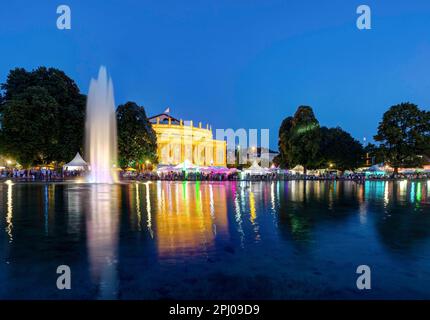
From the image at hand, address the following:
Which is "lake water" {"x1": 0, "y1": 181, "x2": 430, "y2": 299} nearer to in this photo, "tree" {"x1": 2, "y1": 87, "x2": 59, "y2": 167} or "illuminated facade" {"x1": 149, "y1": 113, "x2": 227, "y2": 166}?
→ "tree" {"x1": 2, "y1": 87, "x2": 59, "y2": 167}

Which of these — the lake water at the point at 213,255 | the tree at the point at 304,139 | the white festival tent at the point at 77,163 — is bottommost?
the lake water at the point at 213,255

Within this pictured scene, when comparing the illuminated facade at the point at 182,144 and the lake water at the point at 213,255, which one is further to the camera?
the illuminated facade at the point at 182,144

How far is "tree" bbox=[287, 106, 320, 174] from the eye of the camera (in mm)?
63750

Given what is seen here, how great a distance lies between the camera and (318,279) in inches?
263

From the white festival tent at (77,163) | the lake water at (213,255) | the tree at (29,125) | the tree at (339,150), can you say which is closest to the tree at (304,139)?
the tree at (339,150)

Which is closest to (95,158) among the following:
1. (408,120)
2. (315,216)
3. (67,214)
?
(67,214)

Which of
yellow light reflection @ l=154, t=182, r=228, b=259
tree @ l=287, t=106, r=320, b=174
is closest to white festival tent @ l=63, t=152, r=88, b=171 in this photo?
yellow light reflection @ l=154, t=182, r=228, b=259

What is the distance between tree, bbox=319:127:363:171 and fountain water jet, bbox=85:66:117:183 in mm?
51009

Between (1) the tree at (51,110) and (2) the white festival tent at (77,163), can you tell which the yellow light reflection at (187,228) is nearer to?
(2) the white festival tent at (77,163)

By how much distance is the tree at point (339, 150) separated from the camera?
7950cm

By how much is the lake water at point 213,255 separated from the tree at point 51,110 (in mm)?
34462

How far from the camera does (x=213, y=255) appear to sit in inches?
328
